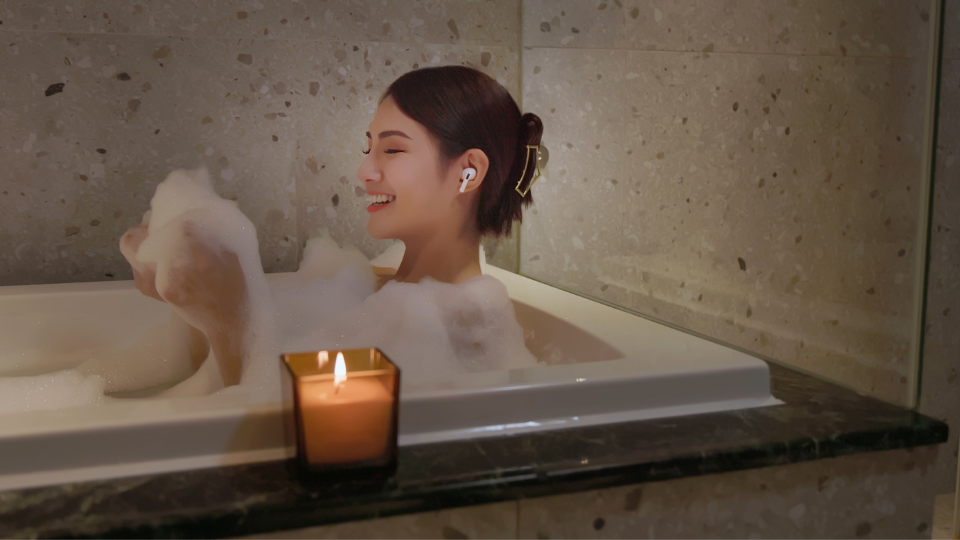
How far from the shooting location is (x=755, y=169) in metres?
1.23

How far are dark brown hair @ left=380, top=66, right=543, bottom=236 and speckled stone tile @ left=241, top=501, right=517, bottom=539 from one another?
0.87 metres

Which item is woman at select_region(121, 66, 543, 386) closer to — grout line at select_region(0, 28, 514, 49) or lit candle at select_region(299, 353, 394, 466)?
grout line at select_region(0, 28, 514, 49)

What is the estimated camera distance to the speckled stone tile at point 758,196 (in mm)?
1027

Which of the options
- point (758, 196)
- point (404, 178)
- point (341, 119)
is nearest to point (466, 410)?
point (758, 196)

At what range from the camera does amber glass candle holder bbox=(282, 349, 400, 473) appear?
747 millimetres

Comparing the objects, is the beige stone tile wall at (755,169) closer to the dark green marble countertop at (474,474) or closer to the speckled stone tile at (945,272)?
the speckled stone tile at (945,272)

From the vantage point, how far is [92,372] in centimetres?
156

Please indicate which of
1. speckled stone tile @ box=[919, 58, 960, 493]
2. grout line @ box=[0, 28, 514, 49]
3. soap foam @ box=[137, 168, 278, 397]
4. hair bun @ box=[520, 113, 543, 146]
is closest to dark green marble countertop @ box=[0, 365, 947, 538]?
speckled stone tile @ box=[919, 58, 960, 493]

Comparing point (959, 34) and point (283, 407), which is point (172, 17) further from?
point (959, 34)

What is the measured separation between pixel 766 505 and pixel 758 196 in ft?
1.82

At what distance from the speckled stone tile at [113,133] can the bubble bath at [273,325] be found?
0.31 ft

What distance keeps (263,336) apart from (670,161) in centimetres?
83

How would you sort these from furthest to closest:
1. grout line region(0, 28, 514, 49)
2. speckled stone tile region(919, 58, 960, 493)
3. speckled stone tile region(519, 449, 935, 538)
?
grout line region(0, 28, 514, 49) < speckled stone tile region(919, 58, 960, 493) < speckled stone tile region(519, 449, 935, 538)

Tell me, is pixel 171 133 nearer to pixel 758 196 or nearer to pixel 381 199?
pixel 381 199
